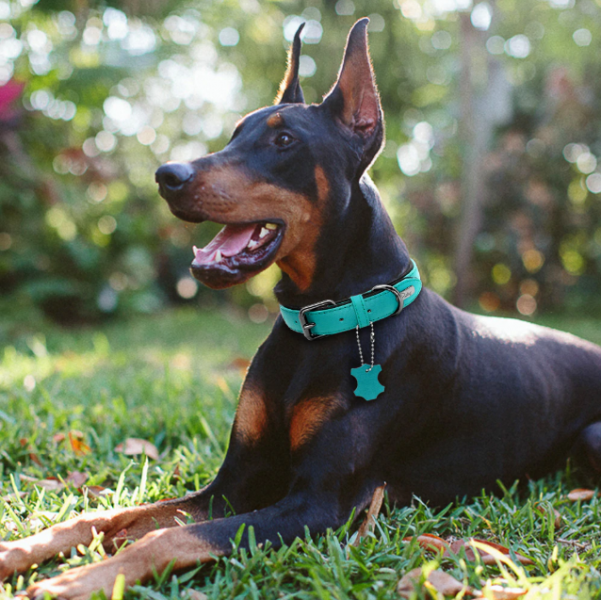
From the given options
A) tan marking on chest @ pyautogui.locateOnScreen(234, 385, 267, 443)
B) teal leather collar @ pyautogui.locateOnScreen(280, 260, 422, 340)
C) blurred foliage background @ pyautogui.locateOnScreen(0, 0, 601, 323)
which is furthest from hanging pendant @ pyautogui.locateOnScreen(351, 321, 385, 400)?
blurred foliage background @ pyautogui.locateOnScreen(0, 0, 601, 323)

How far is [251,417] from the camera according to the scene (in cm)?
215

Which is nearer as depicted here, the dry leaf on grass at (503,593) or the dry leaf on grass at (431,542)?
the dry leaf on grass at (503,593)

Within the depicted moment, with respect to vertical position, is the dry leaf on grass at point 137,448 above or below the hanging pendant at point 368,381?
below

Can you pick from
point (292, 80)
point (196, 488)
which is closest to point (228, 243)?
point (292, 80)

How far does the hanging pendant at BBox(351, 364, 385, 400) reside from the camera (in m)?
1.99

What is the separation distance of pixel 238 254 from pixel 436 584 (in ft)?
3.65

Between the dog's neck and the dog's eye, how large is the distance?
0.27 m

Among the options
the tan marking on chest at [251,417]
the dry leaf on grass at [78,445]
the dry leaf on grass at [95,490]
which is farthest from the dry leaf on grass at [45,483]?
the tan marking on chest at [251,417]

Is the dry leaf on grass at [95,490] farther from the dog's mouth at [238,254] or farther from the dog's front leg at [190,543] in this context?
the dog's mouth at [238,254]

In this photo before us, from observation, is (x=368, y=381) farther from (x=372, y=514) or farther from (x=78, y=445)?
(x=78, y=445)

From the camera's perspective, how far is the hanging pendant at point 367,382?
1990 millimetres

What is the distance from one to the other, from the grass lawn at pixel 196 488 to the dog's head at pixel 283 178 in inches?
33.9

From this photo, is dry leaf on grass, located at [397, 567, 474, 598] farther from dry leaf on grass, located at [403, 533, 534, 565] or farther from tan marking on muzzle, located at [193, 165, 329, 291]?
tan marking on muzzle, located at [193, 165, 329, 291]

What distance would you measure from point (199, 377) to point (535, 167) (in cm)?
815
